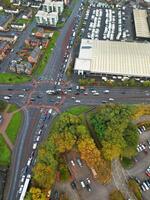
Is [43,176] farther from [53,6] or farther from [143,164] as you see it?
[53,6]

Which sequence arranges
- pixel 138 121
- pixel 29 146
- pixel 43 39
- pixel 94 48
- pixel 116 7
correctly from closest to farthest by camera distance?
pixel 29 146 → pixel 138 121 → pixel 94 48 → pixel 43 39 → pixel 116 7

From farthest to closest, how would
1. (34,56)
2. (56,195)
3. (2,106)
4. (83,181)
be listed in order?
(34,56) < (2,106) < (83,181) < (56,195)

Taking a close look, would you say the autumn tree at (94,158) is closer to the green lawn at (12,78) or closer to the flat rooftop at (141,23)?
the green lawn at (12,78)

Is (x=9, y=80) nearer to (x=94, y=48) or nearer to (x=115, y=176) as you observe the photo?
(x=94, y=48)

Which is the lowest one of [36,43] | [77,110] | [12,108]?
[77,110]

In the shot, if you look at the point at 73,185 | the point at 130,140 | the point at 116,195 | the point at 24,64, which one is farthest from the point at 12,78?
the point at 116,195

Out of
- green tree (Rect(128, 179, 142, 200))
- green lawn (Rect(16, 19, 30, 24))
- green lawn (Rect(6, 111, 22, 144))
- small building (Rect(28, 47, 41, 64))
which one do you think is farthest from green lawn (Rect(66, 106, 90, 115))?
green lawn (Rect(16, 19, 30, 24))

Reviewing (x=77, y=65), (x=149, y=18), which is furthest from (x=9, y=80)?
(x=149, y=18)
